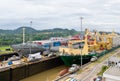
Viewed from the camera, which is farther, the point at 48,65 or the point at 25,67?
the point at 48,65

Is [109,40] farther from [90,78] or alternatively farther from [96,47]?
[90,78]

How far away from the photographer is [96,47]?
5728 centimetres

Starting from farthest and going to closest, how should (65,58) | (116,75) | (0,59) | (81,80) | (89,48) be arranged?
(0,59), (89,48), (65,58), (81,80), (116,75)

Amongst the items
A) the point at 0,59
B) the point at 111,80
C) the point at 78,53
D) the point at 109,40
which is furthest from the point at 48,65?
the point at 111,80

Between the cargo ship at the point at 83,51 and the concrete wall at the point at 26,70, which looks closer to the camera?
the concrete wall at the point at 26,70

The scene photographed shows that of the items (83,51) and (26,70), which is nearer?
(26,70)

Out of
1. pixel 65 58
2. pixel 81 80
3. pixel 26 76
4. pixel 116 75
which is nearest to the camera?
pixel 116 75

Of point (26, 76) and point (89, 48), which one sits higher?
point (89, 48)

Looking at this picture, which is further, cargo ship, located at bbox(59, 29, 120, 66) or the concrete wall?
cargo ship, located at bbox(59, 29, 120, 66)

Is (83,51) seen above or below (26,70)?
above

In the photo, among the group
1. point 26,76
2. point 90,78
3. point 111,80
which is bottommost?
point 26,76

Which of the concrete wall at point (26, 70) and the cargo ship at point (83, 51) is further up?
the cargo ship at point (83, 51)

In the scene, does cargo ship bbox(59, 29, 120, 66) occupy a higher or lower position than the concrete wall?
higher

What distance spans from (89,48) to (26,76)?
745 inches
